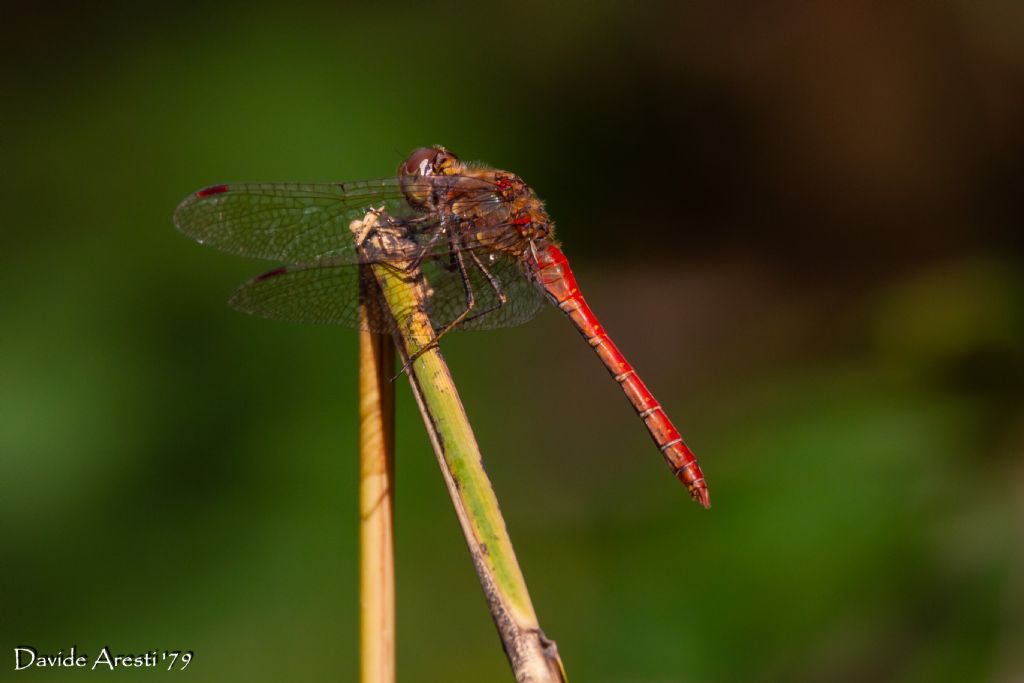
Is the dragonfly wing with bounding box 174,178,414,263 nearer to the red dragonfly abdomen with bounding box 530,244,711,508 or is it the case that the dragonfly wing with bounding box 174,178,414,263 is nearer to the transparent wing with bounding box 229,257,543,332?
the transparent wing with bounding box 229,257,543,332

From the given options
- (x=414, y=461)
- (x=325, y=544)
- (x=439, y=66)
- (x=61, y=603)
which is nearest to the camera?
(x=61, y=603)

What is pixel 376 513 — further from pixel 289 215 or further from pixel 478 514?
pixel 289 215

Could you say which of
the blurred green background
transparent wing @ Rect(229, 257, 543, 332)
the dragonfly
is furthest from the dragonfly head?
the blurred green background

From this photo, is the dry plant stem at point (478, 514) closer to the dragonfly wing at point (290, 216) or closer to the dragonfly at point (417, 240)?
the dragonfly at point (417, 240)

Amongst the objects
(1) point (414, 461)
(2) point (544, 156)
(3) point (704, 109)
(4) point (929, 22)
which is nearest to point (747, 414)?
(1) point (414, 461)

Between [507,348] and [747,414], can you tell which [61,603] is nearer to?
[507,348]

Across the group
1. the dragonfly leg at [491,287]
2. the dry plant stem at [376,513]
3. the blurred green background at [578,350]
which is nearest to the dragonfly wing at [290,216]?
the dragonfly leg at [491,287]
